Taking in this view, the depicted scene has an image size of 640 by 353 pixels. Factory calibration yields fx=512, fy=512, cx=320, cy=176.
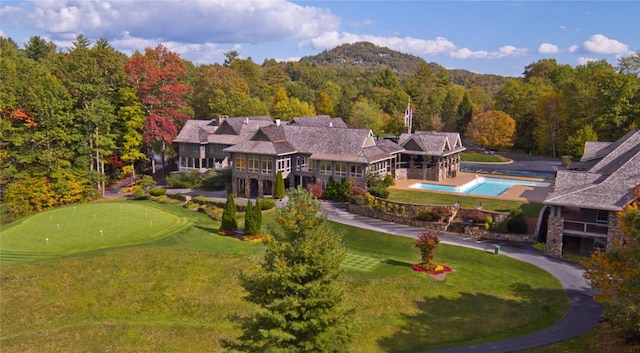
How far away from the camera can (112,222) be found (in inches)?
1625

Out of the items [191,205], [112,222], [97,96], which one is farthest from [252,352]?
[97,96]

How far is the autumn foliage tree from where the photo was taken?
19.2 metres

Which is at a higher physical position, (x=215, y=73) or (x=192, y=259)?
(x=215, y=73)

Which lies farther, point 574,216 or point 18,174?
point 18,174

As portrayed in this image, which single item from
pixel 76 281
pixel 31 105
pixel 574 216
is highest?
pixel 31 105

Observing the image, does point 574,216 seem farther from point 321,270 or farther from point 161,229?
point 161,229

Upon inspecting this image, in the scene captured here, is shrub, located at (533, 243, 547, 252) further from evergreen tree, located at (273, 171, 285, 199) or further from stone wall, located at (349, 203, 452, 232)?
evergreen tree, located at (273, 171, 285, 199)

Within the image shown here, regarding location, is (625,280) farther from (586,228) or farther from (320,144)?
(320,144)

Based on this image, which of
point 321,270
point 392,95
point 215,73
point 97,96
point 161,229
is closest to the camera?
point 321,270

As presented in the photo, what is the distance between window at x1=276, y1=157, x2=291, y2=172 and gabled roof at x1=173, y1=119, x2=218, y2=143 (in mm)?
13795

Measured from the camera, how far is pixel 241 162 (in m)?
Answer: 54.9

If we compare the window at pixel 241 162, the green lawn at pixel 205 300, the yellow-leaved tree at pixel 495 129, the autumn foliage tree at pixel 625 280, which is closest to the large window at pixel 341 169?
the window at pixel 241 162

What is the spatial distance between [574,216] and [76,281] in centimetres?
3304

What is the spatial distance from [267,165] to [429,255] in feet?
84.9
